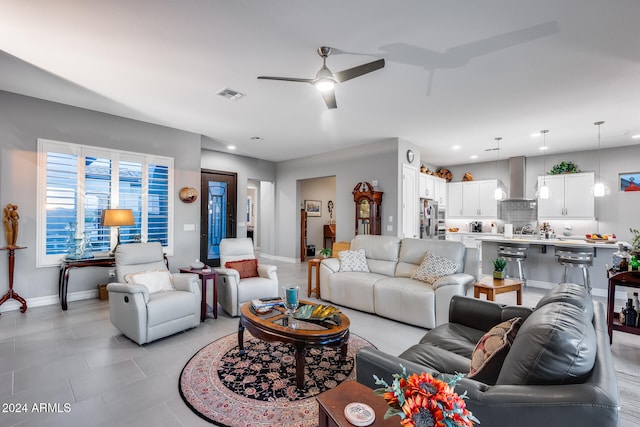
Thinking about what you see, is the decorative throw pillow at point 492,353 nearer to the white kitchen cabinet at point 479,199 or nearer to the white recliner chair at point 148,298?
the white recliner chair at point 148,298

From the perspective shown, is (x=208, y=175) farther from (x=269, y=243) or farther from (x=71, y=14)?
(x=71, y=14)

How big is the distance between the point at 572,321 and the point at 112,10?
11.4 ft

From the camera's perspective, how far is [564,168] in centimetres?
682

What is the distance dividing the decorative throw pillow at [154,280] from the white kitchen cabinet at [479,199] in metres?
7.58

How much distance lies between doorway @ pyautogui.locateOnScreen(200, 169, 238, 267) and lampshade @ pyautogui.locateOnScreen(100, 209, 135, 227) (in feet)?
8.18

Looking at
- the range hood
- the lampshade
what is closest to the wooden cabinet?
the range hood

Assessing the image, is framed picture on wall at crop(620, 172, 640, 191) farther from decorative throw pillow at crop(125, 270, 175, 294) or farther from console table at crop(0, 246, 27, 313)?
console table at crop(0, 246, 27, 313)

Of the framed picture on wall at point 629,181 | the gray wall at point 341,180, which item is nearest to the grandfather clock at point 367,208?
the gray wall at point 341,180

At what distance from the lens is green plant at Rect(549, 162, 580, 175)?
6.73m

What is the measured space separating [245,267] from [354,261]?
1632 mm

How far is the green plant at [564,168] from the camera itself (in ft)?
22.1

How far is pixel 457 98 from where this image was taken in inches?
151

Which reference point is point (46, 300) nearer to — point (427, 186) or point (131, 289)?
point (131, 289)

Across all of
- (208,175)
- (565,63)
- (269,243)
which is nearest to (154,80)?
(208,175)
